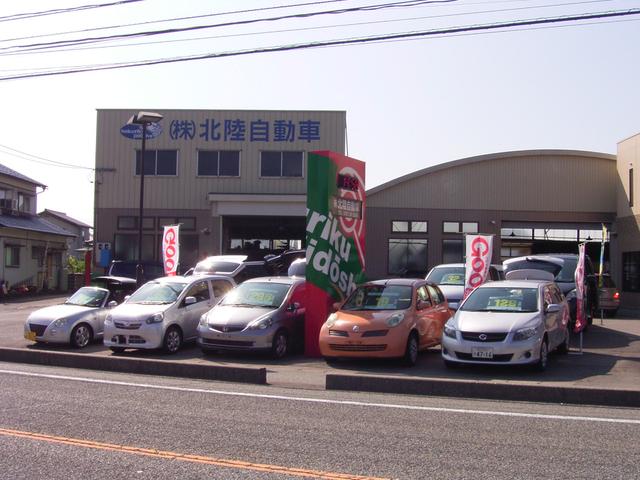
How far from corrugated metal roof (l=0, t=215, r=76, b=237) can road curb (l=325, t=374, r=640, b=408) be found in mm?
30139

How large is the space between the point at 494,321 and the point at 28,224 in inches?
A: 1350

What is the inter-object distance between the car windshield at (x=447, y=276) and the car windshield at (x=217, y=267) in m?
5.73

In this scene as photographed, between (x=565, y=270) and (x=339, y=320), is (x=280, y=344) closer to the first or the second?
(x=339, y=320)

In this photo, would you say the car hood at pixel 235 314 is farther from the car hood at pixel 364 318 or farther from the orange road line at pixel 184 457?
the orange road line at pixel 184 457

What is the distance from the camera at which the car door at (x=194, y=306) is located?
1573 cm

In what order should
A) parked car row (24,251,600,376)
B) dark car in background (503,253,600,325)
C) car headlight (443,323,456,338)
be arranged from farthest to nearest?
dark car in background (503,253,600,325) < car headlight (443,323,456,338) < parked car row (24,251,600,376)

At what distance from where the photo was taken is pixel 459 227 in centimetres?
3209

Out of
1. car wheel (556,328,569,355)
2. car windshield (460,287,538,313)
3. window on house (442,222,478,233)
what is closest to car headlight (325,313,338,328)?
car windshield (460,287,538,313)

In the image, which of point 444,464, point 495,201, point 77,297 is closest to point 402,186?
point 495,201

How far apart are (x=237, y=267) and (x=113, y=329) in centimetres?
614

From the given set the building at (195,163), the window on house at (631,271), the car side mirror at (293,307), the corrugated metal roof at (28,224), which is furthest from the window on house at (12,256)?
the window on house at (631,271)

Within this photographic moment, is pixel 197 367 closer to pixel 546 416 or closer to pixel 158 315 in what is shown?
pixel 158 315

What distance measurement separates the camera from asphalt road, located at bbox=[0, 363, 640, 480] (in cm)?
634

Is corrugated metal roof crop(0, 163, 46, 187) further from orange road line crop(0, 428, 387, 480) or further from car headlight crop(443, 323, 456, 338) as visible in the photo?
orange road line crop(0, 428, 387, 480)
